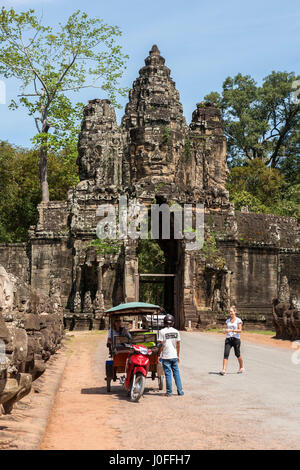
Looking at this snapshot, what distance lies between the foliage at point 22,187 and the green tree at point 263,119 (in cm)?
1889

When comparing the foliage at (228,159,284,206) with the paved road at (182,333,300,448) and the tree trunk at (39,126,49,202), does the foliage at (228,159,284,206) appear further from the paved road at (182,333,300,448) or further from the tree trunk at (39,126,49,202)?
the paved road at (182,333,300,448)

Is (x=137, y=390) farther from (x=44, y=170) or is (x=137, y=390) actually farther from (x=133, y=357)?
(x=44, y=170)

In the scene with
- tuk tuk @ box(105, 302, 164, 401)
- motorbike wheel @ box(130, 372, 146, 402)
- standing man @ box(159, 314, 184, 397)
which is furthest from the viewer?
standing man @ box(159, 314, 184, 397)

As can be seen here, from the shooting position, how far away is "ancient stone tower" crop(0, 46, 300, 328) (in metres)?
34.4

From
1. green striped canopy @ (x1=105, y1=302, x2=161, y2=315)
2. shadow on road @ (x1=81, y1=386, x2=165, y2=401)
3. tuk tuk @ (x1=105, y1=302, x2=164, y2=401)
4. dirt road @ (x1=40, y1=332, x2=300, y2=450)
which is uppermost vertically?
green striped canopy @ (x1=105, y1=302, x2=161, y2=315)

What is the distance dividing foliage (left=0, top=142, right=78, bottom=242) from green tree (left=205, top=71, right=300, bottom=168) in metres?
18.9

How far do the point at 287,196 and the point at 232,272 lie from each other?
Answer: 2279cm

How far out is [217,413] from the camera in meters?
9.53

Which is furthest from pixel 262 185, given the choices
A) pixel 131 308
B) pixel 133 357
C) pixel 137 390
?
pixel 137 390

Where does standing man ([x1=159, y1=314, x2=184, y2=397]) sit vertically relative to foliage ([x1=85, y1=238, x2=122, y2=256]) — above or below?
below

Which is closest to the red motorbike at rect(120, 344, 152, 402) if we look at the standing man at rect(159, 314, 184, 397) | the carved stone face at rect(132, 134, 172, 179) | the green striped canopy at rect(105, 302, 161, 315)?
the standing man at rect(159, 314, 184, 397)

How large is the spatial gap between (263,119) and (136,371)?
2250 inches

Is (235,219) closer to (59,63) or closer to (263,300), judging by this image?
(263,300)

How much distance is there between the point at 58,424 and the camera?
8.99 meters
